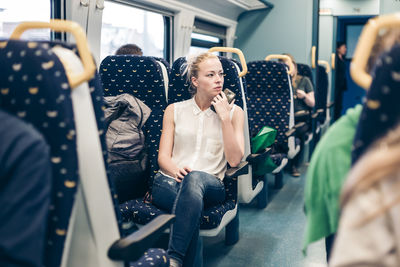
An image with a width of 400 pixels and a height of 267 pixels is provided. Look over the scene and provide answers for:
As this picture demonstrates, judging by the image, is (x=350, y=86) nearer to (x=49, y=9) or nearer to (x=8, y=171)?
(x=49, y=9)

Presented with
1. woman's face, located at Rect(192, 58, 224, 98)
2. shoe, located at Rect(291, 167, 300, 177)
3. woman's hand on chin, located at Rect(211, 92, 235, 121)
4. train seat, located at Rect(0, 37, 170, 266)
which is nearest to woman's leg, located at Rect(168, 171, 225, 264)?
woman's hand on chin, located at Rect(211, 92, 235, 121)

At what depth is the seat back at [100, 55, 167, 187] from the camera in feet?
8.42

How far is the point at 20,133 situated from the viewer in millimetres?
933

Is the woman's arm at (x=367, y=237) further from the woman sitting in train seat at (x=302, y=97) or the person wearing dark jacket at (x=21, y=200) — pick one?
the woman sitting in train seat at (x=302, y=97)

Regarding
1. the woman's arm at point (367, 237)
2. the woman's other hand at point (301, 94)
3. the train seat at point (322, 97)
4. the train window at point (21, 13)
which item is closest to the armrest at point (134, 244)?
the woman's arm at point (367, 237)

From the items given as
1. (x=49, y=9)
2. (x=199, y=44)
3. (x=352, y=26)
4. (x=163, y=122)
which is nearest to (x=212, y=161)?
(x=163, y=122)

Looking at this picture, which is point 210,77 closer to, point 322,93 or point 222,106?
point 222,106

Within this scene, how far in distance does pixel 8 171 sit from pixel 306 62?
5275mm

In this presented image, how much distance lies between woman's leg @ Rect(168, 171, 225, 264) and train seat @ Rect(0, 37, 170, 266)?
3.15ft

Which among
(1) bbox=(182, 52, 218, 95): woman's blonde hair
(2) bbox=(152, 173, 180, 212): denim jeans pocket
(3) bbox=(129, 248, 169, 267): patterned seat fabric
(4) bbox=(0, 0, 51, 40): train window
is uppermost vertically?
(4) bbox=(0, 0, 51, 40): train window

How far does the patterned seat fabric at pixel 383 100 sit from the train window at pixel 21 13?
2098 mm

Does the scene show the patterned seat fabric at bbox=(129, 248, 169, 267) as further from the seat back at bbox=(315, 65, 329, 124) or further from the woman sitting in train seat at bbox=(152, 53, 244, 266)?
the seat back at bbox=(315, 65, 329, 124)

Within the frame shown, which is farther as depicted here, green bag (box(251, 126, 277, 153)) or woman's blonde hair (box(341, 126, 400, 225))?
green bag (box(251, 126, 277, 153))

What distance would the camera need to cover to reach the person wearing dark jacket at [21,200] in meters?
0.89
